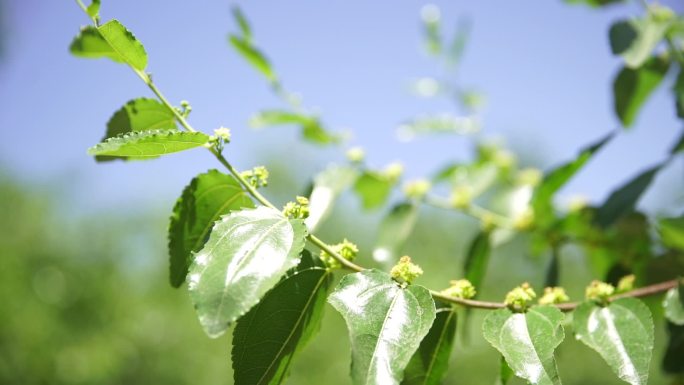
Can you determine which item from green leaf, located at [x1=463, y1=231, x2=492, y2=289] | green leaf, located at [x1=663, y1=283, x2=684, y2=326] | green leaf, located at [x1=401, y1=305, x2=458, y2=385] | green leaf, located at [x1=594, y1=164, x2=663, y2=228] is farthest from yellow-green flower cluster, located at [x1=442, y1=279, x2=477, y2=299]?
green leaf, located at [x1=594, y1=164, x2=663, y2=228]

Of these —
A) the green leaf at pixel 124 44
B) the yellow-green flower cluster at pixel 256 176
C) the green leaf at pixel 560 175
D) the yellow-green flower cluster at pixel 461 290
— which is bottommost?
the yellow-green flower cluster at pixel 256 176

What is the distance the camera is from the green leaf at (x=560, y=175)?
4.90 ft

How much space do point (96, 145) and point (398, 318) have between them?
0.51 meters

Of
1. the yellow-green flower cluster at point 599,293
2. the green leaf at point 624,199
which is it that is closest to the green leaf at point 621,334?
the yellow-green flower cluster at point 599,293

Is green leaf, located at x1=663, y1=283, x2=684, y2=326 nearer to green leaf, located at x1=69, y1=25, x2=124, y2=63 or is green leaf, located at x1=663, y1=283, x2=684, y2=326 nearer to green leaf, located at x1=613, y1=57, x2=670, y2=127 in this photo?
green leaf, located at x1=613, y1=57, x2=670, y2=127

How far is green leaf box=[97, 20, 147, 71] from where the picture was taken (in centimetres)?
91

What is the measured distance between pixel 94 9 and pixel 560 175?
1.25 metres

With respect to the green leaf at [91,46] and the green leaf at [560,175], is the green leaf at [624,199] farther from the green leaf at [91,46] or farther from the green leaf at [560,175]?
the green leaf at [91,46]

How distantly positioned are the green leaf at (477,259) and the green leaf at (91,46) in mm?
1101

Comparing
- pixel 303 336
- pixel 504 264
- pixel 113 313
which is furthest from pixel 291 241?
pixel 113 313

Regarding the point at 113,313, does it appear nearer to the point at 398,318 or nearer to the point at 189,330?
the point at 189,330

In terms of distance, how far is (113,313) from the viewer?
19359 millimetres

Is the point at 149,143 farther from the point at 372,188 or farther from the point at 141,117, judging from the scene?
the point at 372,188

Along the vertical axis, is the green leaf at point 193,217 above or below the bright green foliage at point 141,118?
below
